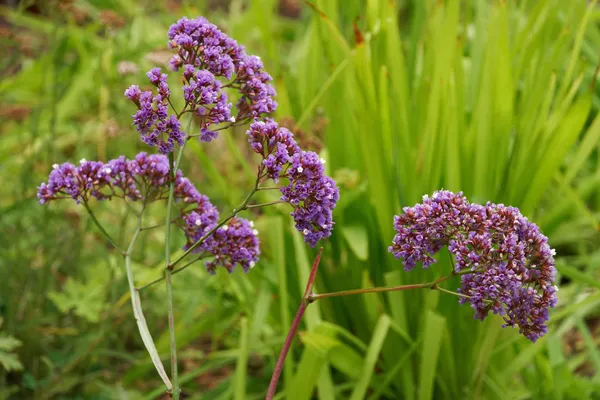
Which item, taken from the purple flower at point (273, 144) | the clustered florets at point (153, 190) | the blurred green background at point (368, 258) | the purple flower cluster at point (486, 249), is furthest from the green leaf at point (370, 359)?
the purple flower at point (273, 144)

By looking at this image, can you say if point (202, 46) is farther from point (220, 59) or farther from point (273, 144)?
point (273, 144)

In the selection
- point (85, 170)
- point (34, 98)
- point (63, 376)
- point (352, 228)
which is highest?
point (34, 98)

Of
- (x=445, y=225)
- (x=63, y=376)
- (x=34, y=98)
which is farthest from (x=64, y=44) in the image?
(x=445, y=225)

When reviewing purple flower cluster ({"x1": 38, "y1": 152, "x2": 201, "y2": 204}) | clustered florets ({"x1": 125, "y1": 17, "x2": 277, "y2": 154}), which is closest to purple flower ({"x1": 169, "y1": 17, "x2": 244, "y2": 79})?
clustered florets ({"x1": 125, "y1": 17, "x2": 277, "y2": 154})

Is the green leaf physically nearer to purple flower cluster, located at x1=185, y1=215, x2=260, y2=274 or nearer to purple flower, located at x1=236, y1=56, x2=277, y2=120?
purple flower cluster, located at x1=185, y1=215, x2=260, y2=274

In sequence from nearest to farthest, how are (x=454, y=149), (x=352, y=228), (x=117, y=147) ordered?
(x=454, y=149) → (x=352, y=228) → (x=117, y=147)

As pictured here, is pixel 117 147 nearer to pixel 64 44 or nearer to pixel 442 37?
pixel 64 44
